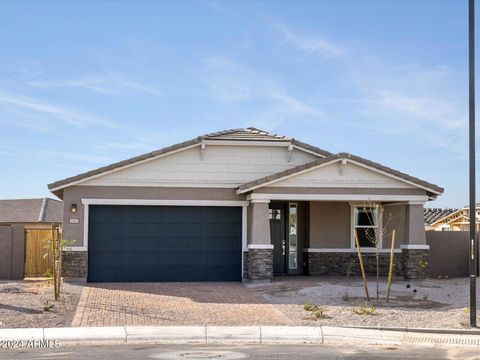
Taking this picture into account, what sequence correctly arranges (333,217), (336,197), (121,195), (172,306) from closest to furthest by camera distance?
(172,306), (336,197), (121,195), (333,217)

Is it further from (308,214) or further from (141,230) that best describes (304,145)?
(141,230)

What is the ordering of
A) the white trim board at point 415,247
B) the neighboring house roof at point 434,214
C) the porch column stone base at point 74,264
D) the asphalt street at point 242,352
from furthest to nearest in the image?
1. the neighboring house roof at point 434,214
2. the white trim board at point 415,247
3. the porch column stone base at point 74,264
4. the asphalt street at point 242,352

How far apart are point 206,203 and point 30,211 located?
2305cm

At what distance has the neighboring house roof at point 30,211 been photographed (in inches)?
1588

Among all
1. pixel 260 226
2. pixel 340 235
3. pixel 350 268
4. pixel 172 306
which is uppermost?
pixel 260 226

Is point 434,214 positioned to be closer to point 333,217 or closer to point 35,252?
point 333,217

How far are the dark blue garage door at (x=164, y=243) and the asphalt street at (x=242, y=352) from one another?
32.2ft

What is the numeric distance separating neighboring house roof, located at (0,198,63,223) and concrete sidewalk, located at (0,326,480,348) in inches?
1097

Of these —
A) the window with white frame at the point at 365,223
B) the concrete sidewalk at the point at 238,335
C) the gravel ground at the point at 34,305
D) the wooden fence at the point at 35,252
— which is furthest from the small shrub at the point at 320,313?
the wooden fence at the point at 35,252

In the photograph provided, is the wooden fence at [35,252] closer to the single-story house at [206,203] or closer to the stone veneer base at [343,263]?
the single-story house at [206,203]

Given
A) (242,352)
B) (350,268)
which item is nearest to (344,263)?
(350,268)

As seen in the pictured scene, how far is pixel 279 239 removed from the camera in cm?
2417

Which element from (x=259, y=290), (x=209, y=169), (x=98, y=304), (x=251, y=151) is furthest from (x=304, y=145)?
(x=98, y=304)

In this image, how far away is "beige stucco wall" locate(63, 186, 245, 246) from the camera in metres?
21.5
